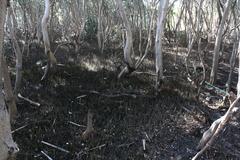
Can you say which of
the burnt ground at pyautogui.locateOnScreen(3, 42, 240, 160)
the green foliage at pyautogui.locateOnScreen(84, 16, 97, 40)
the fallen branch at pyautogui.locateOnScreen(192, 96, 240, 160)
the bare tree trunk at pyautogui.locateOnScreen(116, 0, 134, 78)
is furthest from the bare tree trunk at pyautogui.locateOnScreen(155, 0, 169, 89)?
the green foliage at pyautogui.locateOnScreen(84, 16, 97, 40)

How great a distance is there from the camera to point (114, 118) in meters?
4.88

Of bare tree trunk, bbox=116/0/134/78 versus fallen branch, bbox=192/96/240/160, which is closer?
fallen branch, bbox=192/96/240/160

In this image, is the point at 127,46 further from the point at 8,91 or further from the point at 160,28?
the point at 8,91

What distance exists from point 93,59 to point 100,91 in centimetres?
249

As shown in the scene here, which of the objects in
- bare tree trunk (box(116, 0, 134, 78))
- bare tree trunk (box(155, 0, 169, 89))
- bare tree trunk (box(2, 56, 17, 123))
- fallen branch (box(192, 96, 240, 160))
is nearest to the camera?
fallen branch (box(192, 96, 240, 160))

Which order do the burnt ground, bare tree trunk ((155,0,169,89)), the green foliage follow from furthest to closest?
the green foliage, bare tree trunk ((155,0,169,89)), the burnt ground

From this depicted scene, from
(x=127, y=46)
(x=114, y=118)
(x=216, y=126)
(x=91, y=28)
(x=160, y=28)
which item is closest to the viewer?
(x=216, y=126)

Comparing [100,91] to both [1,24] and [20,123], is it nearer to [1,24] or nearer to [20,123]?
[20,123]

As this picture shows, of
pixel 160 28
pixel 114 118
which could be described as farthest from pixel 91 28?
pixel 114 118

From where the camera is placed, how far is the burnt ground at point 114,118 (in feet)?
13.8

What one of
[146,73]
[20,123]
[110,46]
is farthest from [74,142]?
[110,46]

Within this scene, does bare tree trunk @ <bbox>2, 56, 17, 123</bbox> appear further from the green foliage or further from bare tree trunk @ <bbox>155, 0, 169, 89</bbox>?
the green foliage

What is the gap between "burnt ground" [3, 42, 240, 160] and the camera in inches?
165

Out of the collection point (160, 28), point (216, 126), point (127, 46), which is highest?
point (160, 28)
